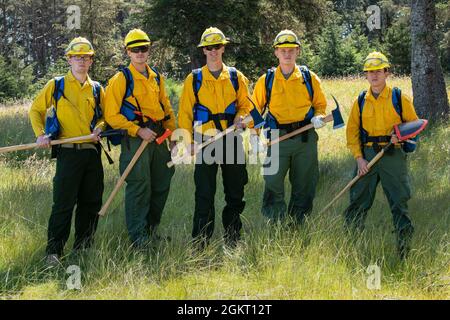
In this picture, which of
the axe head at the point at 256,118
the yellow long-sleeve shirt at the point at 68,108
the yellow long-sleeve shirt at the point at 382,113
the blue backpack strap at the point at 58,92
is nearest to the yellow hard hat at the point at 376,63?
the yellow long-sleeve shirt at the point at 382,113

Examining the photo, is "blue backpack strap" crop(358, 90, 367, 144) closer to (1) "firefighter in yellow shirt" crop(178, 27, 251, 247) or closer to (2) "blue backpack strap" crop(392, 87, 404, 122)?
(2) "blue backpack strap" crop(392, 87, 404, 122)

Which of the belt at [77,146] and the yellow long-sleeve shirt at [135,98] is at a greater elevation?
the yellow long-sleeve shirt at [135,98]

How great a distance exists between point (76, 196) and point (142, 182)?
0.67 meters

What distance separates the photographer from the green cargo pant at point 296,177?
18.3ft

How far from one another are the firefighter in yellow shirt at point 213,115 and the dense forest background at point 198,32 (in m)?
6.24

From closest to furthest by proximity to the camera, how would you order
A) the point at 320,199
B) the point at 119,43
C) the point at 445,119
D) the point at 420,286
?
the point at 420,286 < the point at 320,199 < the point at 445,119 < the point at 119,43

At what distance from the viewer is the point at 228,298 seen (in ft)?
14.0

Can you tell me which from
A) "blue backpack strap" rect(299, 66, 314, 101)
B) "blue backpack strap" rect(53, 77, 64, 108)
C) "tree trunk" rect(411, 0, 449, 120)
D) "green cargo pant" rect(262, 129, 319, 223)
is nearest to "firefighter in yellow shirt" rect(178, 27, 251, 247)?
"green cargo pant" rect(262, 129, 319, 223)

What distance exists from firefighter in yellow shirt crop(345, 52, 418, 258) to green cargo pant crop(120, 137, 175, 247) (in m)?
2.03

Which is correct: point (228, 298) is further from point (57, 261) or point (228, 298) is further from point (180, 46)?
point (180, 46)

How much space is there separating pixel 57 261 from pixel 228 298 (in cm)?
179

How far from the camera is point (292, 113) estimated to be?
5543 mm

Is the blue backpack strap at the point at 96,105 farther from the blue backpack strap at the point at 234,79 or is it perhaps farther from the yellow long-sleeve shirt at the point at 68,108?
the blue backpack strap at the point at 234,79
